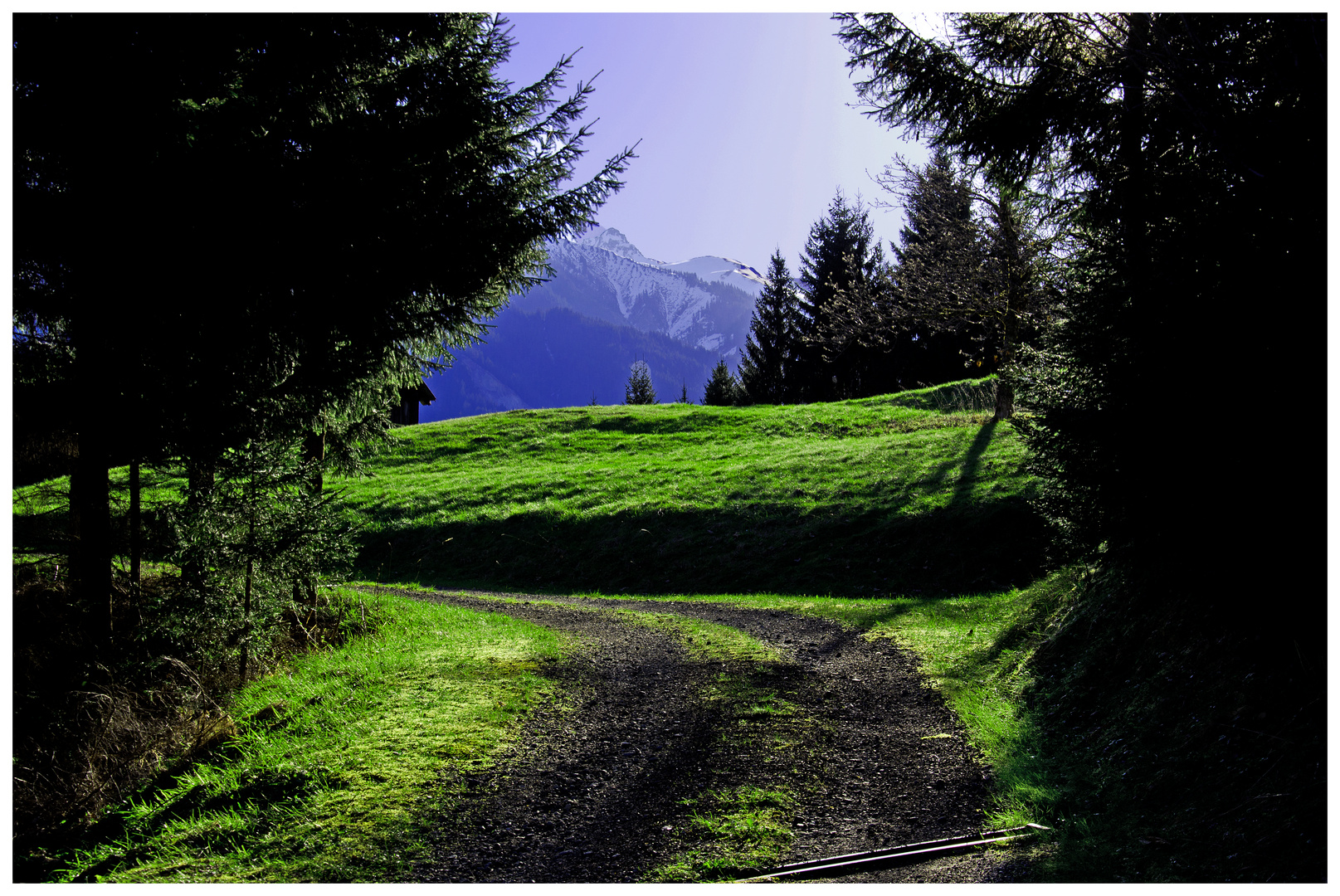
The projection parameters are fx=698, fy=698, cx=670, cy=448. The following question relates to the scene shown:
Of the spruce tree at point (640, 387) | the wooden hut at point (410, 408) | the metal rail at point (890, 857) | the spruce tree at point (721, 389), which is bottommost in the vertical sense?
the metal rail at point (890, 857)

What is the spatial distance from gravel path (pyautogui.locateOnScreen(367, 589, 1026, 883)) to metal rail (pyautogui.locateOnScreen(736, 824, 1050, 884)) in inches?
2.6

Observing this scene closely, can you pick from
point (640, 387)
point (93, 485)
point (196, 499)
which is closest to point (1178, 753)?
point (196, 499)

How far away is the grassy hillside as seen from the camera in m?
14.5

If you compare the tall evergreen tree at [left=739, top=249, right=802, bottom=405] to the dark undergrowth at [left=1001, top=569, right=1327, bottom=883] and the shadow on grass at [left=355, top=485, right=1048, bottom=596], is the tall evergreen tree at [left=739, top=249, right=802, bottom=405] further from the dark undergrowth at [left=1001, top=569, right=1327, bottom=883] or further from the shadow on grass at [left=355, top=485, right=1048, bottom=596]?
the dark undergrowth at [left=1001, top=569, right=1327, bottom=883]

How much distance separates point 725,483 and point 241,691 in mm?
14651

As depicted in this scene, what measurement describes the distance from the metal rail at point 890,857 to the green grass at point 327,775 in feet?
7.38

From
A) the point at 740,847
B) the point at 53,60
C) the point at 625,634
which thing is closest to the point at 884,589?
the point at 625,634

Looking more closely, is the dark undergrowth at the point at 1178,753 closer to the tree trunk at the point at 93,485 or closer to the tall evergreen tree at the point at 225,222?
the tall evergreen tree at the point at 225,222

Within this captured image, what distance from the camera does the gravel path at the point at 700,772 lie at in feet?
13.4

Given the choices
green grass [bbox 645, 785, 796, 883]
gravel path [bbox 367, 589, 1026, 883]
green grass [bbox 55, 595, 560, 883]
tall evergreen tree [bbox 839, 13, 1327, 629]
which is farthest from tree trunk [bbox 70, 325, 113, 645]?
tall evergreen tree [bbox 839, 13, 1327, 629]

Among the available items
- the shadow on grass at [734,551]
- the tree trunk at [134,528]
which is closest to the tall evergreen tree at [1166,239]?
the shadow on grass at [734,551]

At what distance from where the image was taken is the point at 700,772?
5133mm

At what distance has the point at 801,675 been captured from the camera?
7574 millimetres

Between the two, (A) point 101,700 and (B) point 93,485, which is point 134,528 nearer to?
(B) point 93,485
